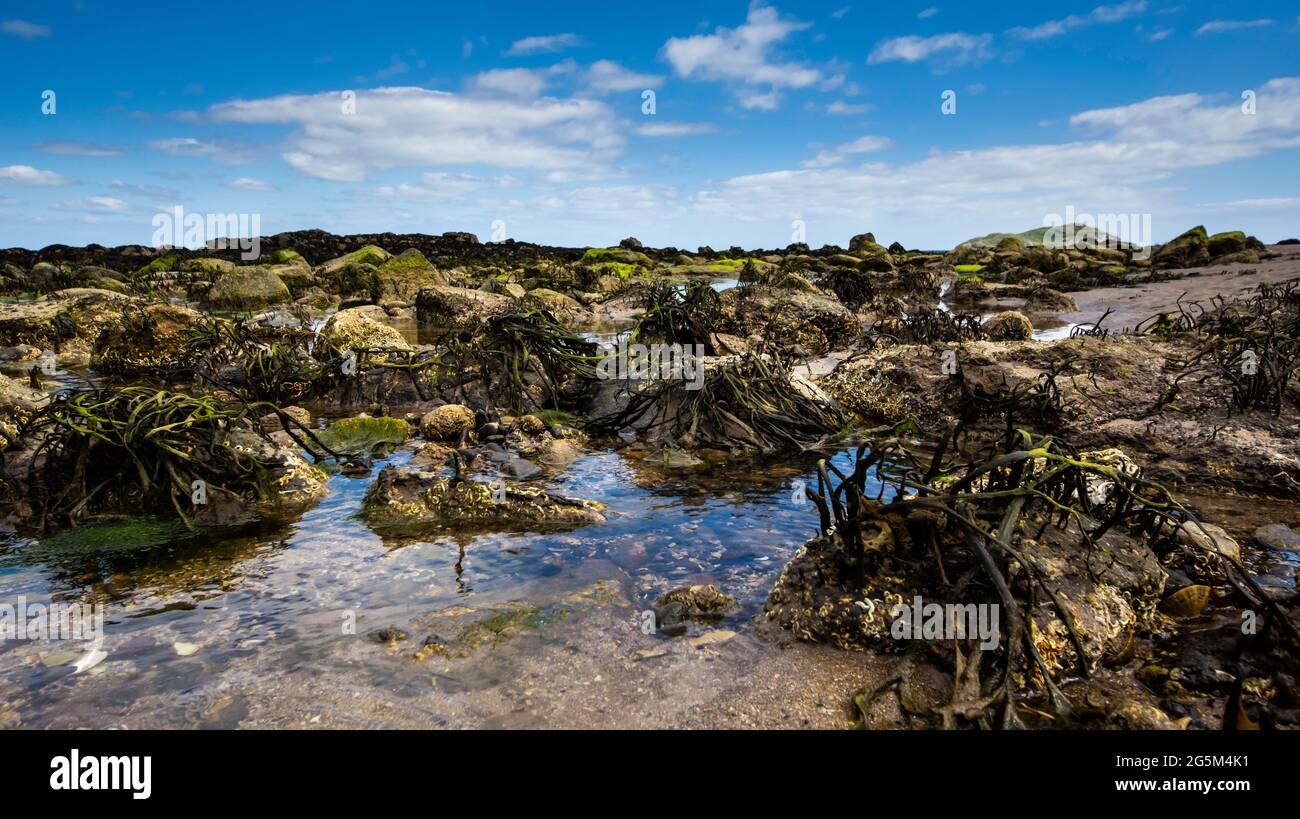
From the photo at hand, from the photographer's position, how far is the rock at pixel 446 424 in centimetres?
729

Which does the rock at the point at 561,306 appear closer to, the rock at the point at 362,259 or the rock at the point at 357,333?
the rock at the point at 357,333

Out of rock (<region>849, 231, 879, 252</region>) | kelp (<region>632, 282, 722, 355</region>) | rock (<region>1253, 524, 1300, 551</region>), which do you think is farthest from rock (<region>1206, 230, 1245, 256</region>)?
rock (<region>1253, 524, 1300, 551</region>)

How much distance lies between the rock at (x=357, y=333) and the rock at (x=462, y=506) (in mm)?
6023

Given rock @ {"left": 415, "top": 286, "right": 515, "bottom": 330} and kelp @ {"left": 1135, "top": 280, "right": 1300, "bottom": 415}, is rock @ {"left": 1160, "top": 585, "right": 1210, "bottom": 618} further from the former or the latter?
rock @ {"left": 415, "top": 286, "right": 515, "bottom": 330}

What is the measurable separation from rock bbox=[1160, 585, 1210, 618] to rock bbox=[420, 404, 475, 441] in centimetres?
570

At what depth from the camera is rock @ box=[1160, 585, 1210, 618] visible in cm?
349

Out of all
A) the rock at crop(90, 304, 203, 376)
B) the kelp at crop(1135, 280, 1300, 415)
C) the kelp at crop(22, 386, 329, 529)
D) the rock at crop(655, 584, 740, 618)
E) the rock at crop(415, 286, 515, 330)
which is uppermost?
the rock at crop(415, 286, 515, 330)

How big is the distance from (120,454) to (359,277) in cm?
2179

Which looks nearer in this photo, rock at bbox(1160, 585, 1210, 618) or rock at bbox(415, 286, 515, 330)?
rock at bbox(1160, 585, 1210, 618)

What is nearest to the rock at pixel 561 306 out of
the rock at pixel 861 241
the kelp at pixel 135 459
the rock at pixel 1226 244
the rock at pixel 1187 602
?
the kelp at pixel 135 459

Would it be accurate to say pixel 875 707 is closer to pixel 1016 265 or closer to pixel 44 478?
pixel 44 478

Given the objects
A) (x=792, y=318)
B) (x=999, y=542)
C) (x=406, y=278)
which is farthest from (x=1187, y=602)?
(x=406, y=278)

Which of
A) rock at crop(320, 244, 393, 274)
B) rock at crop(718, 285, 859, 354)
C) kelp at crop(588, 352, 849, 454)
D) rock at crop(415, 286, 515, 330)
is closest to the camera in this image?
kelp at crop(588, 352, 849, 454)

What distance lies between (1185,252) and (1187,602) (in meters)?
34.8
